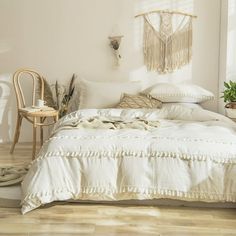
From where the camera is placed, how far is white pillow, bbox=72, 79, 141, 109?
163 inches

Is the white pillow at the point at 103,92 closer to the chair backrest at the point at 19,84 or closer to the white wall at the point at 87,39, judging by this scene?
→ the white wall at the point at 87,39

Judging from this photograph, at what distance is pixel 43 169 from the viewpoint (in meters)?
2.52

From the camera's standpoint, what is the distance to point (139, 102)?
3926 millimetres

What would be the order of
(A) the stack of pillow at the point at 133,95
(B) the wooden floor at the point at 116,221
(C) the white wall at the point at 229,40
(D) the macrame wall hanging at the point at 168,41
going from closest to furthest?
(B) the wooden floor at the point at 116,221, (A) the stack of pillow at the point at 133,95, (C) the white wall at the point at 229,40, (D) the macrame wall hanging at the point at 168,41

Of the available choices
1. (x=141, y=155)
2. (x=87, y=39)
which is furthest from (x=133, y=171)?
(x=87, y=39)

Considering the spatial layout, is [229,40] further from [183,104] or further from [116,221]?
[116,221]

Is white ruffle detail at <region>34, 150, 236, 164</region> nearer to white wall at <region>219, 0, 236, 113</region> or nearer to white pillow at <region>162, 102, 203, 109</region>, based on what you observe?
white pillow at <region>162, 102, 203, 109</region>

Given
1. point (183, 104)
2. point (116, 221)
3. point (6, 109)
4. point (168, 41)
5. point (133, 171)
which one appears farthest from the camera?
point (6, 109)

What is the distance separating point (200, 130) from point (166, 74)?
5.91ft

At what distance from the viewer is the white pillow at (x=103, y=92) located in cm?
414

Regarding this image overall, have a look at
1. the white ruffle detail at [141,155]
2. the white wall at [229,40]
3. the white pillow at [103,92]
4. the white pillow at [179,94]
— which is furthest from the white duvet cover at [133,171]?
the white wall at [229,40]

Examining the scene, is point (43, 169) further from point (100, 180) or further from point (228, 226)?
point (228, 226)

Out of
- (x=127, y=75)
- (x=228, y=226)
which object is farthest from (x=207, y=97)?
(x=228, y=226)

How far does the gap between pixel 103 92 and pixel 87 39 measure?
0.81m
